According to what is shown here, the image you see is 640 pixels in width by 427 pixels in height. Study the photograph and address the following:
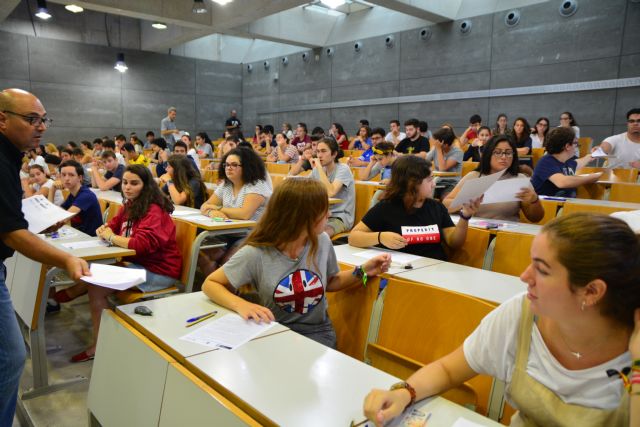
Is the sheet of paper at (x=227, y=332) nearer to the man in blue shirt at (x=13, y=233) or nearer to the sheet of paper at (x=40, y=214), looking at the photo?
the man in blue shirt at (x=13, y=233)

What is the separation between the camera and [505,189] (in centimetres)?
275

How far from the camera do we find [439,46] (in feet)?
30.6

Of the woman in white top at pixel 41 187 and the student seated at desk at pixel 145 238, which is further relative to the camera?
the woman in white top at pixel 41 187

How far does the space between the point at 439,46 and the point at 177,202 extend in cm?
719

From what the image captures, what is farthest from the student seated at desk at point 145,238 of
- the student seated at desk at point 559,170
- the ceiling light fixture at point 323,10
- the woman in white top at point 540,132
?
the ceiling light fixture at point 323,10

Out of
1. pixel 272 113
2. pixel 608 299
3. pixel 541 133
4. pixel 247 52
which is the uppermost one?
pixel 247 52

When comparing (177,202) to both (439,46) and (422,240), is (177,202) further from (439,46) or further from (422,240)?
(439,46)

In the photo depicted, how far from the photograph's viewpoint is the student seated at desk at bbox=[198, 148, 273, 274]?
3.60 m

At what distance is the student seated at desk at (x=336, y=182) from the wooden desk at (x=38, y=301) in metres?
2.06

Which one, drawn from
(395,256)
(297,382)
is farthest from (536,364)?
(395,256)

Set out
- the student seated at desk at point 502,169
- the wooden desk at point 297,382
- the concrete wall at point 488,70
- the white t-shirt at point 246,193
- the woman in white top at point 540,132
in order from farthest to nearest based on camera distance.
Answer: the concrete wall at point 488,70 < the woman in white top at point 540,132 < the white t-shirt at point 246,193 < the student seated at desk at point 502,169 < the wooden desk at point 297,382

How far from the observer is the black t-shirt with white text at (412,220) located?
8.34 feet

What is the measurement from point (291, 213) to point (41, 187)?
4.53 metres

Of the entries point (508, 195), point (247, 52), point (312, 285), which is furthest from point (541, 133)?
point (247, 52)
